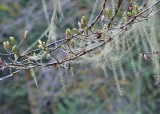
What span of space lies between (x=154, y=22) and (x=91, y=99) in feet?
11.8

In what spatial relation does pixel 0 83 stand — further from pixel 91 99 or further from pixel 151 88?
pixel 151 88

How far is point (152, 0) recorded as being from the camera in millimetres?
1760

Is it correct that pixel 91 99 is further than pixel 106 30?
Yes

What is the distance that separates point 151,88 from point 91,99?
2.21 ft

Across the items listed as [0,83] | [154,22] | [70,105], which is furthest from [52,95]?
[154,22]

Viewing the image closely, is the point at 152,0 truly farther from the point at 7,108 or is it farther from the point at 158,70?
the point at 7,108

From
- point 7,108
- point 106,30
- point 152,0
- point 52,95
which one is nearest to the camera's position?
point 106,30

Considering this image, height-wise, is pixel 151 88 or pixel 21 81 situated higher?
pixel 21 81

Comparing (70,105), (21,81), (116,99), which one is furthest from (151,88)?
(21,81)

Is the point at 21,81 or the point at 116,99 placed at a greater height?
the point at 21,81

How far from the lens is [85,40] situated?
1.69 meters

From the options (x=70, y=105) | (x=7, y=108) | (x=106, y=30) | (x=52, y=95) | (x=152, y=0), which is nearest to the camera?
(x=106, y=30)

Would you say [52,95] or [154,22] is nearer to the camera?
[154,22]

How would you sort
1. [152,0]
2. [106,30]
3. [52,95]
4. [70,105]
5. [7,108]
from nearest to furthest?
[106,30] → [152,0] → [52,95] → [70,105] → [7,108]
